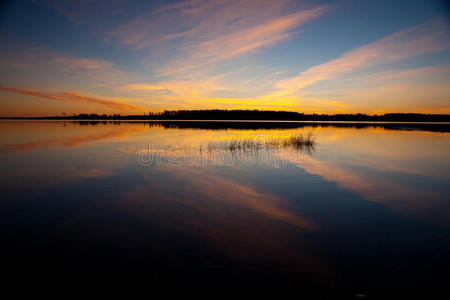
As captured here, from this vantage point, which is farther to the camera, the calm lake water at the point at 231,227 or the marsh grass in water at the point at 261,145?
the marsh grass in water at the point at 261,145

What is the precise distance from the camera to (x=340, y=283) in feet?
16.9

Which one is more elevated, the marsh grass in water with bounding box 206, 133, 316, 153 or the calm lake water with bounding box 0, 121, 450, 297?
the marsh grass in water with bounding box 206, 133, 316, 153

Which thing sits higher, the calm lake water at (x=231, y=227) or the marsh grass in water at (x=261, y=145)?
the marsh grass in water at (x=261, y=145)

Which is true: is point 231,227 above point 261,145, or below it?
below

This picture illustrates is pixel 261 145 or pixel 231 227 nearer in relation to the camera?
pixel 231 227

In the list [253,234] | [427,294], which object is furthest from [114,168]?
[427,294]

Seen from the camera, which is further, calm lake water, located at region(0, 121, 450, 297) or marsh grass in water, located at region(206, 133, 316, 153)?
marsh grass in water, located at region(206, 133, 316, 153)

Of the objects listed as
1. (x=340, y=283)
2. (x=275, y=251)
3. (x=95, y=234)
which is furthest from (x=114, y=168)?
(x=340, y=283)

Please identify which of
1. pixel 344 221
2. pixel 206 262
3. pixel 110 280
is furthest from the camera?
pixel 344 221

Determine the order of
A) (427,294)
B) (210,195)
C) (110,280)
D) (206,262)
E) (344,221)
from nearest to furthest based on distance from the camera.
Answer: (427,294), (110,280), (206,262), (344,221), (210,195)

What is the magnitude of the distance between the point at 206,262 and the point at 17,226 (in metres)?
6.47

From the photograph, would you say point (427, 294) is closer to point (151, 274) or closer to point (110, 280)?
point (151, 274)

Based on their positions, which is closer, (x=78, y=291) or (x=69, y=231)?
(x=78, y=291)

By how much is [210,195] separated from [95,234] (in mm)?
5328
